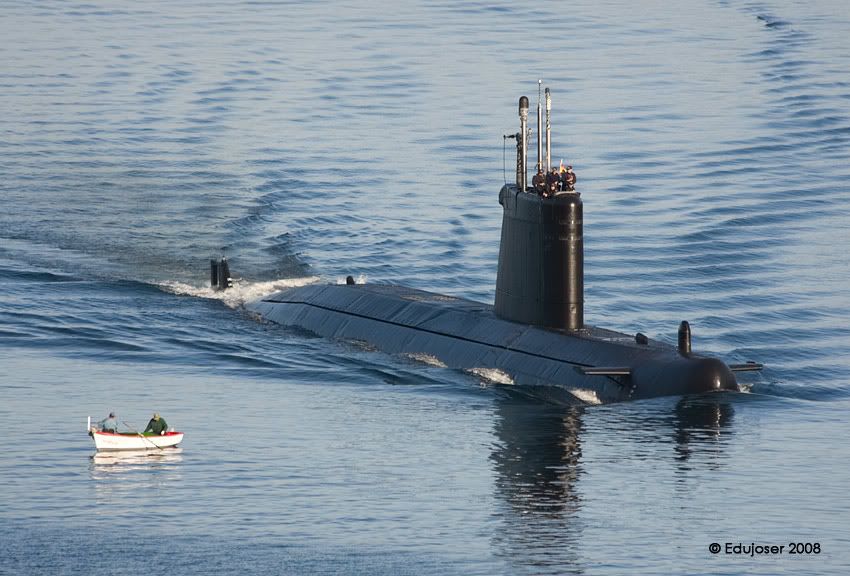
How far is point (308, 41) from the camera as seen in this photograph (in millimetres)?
82750

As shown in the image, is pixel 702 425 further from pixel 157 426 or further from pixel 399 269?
pixel 399 269

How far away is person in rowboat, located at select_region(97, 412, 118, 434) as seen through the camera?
1125 inches

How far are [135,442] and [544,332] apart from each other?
27.0ft

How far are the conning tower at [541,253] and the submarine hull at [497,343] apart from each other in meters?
0.36

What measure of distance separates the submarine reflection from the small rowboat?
17.3 ft

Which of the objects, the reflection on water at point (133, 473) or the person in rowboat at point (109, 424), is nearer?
the reflection on water at point (133, 473)

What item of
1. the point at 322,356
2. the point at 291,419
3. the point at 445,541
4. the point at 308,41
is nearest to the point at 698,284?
the point at 322,356

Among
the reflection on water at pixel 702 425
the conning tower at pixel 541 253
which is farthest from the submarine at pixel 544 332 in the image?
the reflection on water at pixel 702 425

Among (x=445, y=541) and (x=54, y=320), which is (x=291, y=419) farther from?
(x=54, y=320)

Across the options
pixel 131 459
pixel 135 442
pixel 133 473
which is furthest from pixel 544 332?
pixel 133 473

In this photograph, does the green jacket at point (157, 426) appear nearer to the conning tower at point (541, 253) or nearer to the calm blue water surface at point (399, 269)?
the calm blue water surface at point (399, 269)

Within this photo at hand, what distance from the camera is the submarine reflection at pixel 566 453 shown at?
2384 cm

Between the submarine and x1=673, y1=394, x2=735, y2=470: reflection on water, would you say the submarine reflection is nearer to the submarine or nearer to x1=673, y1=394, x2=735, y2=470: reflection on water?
x1=673, y1=394, x2=735, y2=470: reflection on water

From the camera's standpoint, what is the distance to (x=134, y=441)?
2873 centimetres
